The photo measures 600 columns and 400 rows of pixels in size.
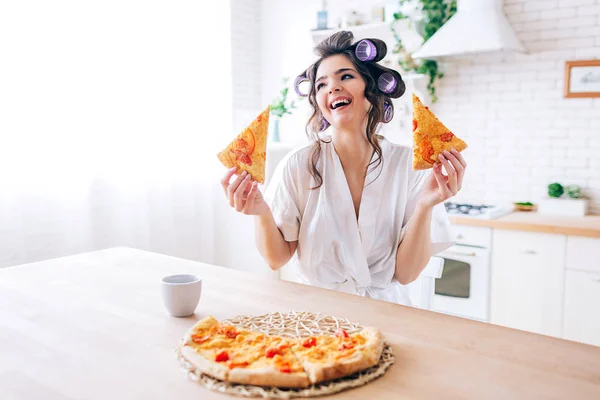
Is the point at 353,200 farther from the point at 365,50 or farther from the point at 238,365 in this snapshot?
the point at 238,365

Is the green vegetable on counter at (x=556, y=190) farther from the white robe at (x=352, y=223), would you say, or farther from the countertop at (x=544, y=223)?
the white robe at (x=352, y=223)

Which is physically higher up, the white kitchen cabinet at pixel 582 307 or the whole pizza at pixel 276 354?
the whole pizza at pixel 276 354

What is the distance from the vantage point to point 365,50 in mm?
1904

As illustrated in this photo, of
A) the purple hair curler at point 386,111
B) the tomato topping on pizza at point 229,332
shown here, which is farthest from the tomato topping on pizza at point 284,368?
the purple hair curler at point 386,111

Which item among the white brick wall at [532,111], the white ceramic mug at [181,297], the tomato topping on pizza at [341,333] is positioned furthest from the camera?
the white brick wall at [532,111]

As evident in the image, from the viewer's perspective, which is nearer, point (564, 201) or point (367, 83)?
point (367, 83)

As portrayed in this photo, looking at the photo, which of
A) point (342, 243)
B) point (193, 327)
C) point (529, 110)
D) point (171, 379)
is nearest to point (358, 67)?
point (342, 243)

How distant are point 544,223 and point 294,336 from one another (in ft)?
7.08

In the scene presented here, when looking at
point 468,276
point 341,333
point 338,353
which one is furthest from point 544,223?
point 338,353

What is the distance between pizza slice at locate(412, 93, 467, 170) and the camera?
1598mm

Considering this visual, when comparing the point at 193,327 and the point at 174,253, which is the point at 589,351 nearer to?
the point at 193,327

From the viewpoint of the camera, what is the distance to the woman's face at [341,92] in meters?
1.90

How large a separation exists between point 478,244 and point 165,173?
80.9 inches

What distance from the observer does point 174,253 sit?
3.69 m
